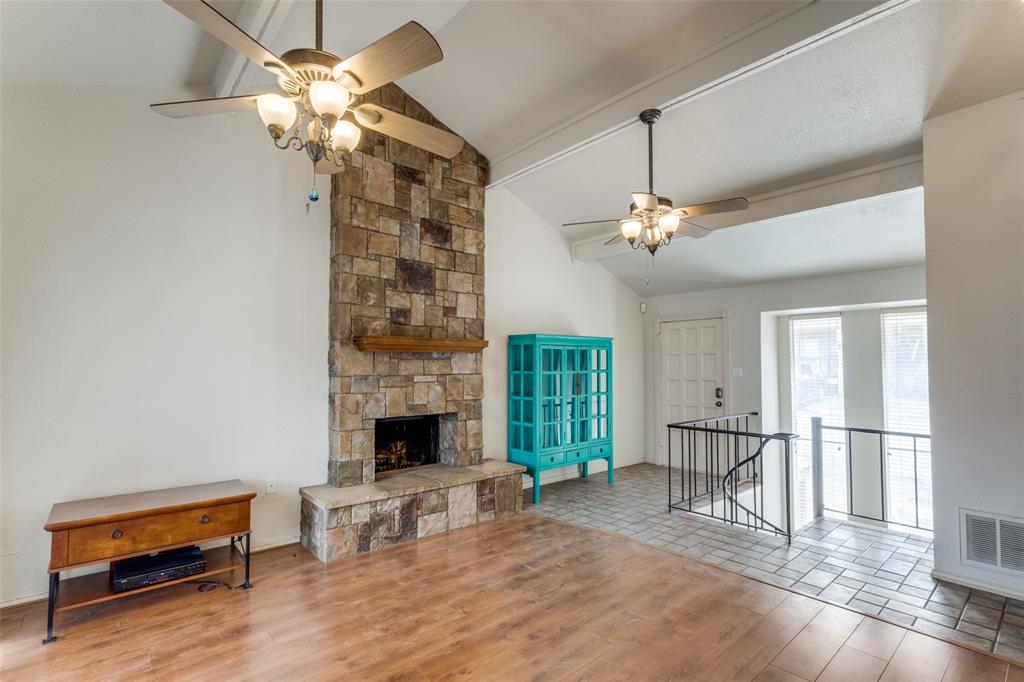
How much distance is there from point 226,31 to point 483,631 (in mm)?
3013

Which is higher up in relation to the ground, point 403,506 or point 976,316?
point 976,316

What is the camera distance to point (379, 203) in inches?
172

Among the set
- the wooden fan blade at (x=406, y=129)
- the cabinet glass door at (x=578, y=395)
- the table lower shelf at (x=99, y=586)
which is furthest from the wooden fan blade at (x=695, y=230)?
the table lower shelf at (x=99, y=586)

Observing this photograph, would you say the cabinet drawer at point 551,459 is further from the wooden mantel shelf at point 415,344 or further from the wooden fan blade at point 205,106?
the wooden fan blade at point 205,106

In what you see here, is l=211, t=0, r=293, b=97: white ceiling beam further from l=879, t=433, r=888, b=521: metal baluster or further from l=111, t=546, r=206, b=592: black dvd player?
l=879, t=433, r=888, b=521: metal baluster

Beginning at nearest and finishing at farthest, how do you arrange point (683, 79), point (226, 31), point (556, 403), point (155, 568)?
point (226, 31) → point (155, 568) → point (683, 79) → point (556, 403)

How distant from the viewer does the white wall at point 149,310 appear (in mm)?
3066

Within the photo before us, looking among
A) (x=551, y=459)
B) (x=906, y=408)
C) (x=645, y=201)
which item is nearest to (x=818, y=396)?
(x=906, y=408)

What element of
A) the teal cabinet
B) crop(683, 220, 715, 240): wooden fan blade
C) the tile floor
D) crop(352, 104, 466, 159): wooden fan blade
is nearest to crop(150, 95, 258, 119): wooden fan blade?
crop(352, 104, 466, 159): wooden fan blade

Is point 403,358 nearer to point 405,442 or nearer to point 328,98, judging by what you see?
point 405,442

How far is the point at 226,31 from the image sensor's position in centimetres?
181

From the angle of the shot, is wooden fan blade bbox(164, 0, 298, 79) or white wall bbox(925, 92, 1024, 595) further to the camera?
white wall bbox(925, 92, 1024, 595)

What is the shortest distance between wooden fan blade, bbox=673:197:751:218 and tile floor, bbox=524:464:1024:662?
248cm

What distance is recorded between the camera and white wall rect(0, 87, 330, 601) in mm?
3066
